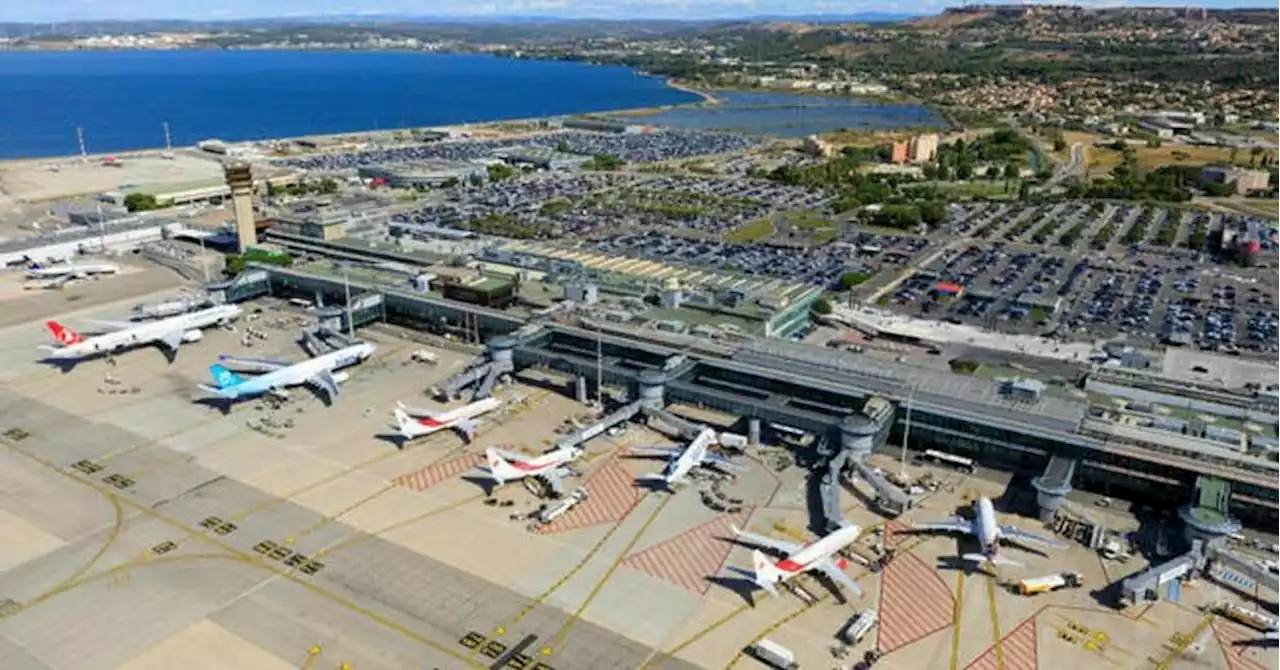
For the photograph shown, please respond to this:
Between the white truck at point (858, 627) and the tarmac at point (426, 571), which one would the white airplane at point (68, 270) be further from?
the white truck at point (858, 627)

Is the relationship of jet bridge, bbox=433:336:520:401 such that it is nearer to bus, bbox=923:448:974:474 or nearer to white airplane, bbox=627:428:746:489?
white airplane, bbox=627:428:746:489

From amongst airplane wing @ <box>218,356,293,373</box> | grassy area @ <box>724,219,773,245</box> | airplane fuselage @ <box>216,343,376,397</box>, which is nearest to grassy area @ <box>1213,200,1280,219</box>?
grassy area @ <box>724,219,773,245</box>

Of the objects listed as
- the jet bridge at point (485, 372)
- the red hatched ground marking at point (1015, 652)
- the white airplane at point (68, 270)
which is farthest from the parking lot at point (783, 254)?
the red hatched ground marking at point (1015, 652)

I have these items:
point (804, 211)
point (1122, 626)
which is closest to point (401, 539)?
point (1122, 626)

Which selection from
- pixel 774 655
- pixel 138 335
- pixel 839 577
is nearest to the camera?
pixel 774 655

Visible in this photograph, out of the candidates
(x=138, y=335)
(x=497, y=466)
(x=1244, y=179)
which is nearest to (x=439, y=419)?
(x=497, y=466)

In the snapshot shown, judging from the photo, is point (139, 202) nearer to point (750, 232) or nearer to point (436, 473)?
point (750, 232)

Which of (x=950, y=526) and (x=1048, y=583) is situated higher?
(x=950, y=526)
